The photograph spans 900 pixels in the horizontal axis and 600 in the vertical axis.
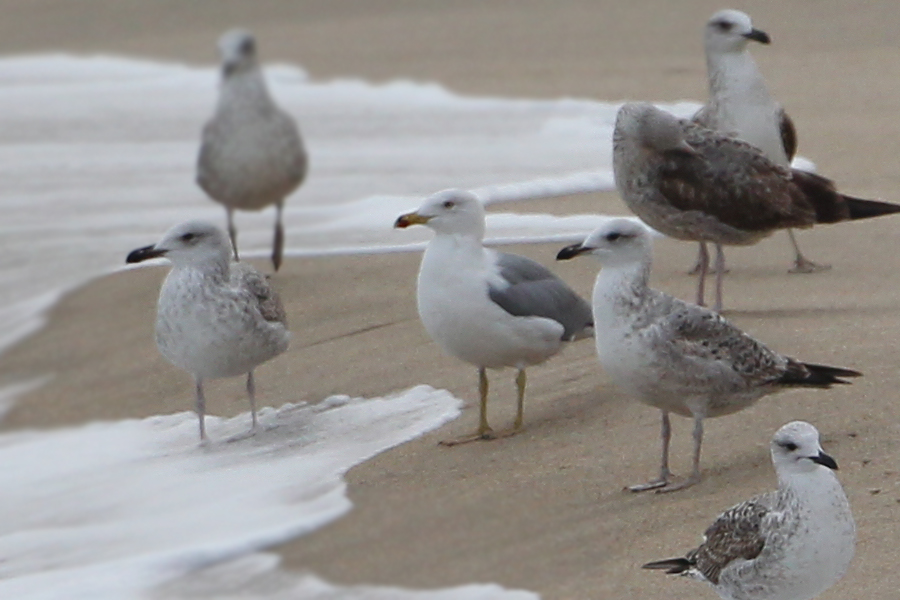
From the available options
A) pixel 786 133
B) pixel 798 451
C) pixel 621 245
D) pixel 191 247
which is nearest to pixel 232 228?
pixel 191 247

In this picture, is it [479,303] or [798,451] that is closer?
[798,451]

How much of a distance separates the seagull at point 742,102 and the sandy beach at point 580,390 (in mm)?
537

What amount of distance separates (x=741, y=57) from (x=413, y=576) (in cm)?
394

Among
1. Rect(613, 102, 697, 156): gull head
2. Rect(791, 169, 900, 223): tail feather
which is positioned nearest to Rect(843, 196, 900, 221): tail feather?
Rect(791, 169, 900, 223): tail feather

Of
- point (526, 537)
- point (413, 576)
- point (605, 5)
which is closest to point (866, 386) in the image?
point (526, 537)

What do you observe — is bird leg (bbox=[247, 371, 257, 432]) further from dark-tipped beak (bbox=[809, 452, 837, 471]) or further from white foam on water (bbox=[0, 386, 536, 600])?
dark-tipped beak (bbox=[809, 452, 837, 471])

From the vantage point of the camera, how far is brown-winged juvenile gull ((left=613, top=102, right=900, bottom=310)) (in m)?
7.48

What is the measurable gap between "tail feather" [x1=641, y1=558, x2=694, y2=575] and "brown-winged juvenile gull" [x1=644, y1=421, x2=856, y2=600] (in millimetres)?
95

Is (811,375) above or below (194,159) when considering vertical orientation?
above

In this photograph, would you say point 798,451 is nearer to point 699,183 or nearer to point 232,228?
point 699,183

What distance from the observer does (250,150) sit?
30.9ft

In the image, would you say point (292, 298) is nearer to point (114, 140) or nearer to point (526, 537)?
point (526, 537)

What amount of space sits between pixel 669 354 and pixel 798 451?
41.7 inches

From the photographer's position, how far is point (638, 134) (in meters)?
7.49
